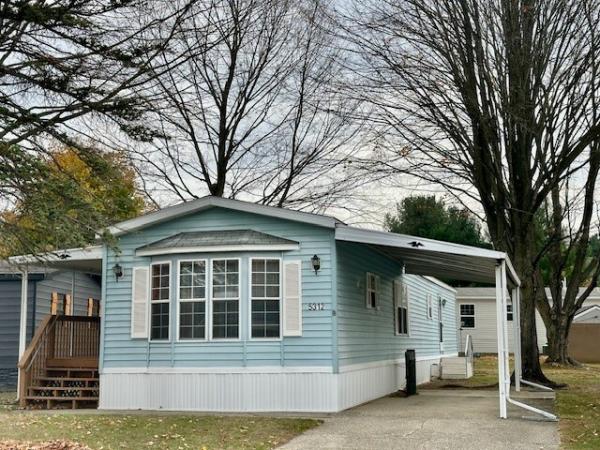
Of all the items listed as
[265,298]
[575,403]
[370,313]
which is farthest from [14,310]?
[575,403]

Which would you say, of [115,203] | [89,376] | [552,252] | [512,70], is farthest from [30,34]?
[552,252]

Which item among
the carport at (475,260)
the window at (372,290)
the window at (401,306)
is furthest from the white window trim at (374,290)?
the window at (401,306)

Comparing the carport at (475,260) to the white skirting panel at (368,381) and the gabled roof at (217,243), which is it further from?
the white skirting panel at (368,381)

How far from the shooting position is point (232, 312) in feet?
41.5

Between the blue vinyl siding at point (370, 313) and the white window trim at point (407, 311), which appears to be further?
the white window trim at point (407, 311)

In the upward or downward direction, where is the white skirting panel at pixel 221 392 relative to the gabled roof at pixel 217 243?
downward

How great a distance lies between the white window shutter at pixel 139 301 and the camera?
43.1 ft

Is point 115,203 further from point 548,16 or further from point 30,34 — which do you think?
point 548,16

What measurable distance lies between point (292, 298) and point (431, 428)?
10.7 ft

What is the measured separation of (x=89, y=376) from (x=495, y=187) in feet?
32.2

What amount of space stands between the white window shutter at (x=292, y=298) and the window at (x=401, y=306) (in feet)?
18.7

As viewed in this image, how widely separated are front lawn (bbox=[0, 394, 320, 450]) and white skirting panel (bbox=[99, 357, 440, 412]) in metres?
0.83

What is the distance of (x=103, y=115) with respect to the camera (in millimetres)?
9578

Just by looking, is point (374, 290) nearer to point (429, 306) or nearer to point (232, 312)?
point (232, 312)
